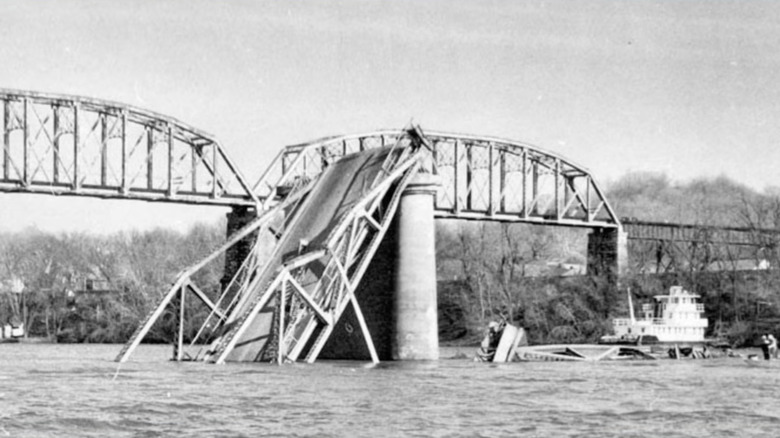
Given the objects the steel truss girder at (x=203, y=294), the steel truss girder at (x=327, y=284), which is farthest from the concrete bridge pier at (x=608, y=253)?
the steel truss girder at (x=327, y=284)

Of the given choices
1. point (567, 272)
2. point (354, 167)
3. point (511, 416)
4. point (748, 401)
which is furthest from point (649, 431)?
point (567, 272)

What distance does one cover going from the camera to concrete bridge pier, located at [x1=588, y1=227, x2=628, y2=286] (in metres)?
113

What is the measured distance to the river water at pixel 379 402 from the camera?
28422mm

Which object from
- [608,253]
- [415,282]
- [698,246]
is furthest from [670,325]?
[698,246]

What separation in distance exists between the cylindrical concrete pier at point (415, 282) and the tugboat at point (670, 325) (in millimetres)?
24767

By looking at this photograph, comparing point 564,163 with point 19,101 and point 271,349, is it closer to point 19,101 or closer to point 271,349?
point 19,101

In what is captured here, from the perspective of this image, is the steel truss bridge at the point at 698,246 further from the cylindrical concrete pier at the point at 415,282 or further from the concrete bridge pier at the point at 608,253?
the cylindrical concrete pier at the point at 415,282

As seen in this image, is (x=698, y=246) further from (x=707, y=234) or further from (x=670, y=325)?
(x=670, y=325)

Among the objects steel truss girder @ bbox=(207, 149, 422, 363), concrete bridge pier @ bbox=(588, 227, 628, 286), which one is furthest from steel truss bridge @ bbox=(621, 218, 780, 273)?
steel truss girder @ bbox=(207, 149, 422, 363)

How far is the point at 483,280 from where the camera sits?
116375mm

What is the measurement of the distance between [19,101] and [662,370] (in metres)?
50.0

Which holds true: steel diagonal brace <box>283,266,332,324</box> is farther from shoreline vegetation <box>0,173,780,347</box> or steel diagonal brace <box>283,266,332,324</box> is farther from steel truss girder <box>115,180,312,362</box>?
shoreline vegetation <box>0,173,780,347</box>

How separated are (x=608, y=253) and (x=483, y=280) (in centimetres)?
1177

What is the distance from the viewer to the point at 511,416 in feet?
103
